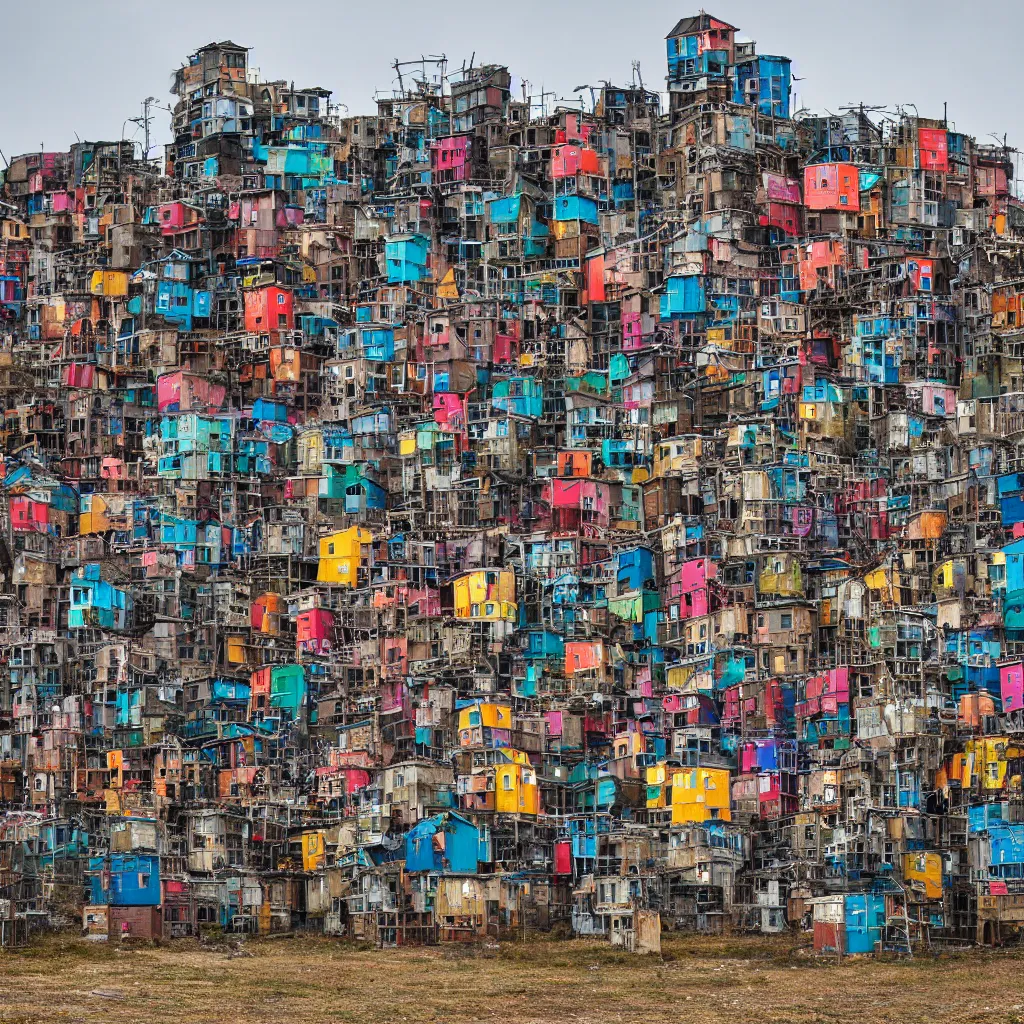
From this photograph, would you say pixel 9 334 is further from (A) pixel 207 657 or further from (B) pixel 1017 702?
(B) pixel 1017 702

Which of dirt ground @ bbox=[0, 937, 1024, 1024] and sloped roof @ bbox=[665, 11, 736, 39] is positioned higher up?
sloped roof @ bbox=[665, 11, 736, 39]

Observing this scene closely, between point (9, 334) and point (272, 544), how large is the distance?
23.1m

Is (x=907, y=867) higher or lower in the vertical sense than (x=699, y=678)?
lower

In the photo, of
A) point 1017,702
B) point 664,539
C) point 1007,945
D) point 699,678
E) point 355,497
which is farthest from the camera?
point 355,497

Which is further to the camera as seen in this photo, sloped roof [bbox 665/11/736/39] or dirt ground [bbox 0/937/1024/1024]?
sloped roof [bbox 665/11/736/39]

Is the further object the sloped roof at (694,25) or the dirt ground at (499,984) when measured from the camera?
the sloped roof at (694,25)

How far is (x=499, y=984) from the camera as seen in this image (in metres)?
81.3

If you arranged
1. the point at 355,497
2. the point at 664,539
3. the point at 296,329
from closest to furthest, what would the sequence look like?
the point at 664,539
the point at 355,497
the point at 296,329

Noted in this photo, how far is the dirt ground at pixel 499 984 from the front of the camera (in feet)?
247

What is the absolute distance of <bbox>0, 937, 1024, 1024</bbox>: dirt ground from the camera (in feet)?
247

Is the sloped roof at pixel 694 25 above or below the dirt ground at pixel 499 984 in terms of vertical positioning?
above

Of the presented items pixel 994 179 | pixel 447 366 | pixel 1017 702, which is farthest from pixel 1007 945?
pixel 994 179

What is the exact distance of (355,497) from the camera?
117812mm

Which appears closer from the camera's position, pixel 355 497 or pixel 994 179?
pixel 355 497
